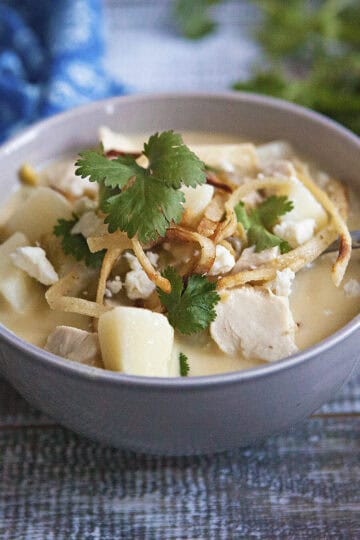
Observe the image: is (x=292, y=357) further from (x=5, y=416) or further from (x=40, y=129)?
(x=40, y=129)

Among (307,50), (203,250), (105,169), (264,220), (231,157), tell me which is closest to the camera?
(203,250)

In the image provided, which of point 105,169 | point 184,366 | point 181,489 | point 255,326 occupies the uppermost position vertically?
point 105,169

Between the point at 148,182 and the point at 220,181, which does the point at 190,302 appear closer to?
the point at 148,182

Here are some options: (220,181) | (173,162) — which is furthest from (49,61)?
(173,162)

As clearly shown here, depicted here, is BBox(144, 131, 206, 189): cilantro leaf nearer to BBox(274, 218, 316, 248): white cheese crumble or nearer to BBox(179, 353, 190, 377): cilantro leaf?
BBox(274, 218, 316, 248): white cheese crumble

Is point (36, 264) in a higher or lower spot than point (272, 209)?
lower

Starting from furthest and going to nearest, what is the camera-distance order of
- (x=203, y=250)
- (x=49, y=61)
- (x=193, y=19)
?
(x=193, y=19)
(x=49, y=61)
(x=203, y=250)

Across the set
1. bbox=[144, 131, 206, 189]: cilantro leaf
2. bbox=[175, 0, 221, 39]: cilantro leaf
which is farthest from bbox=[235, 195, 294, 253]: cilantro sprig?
bbox=[175, 0, 221, 39]: cilantro leaf

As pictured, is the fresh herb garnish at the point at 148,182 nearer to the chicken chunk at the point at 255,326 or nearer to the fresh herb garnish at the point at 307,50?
the chicken chunk at the point at 255,326
